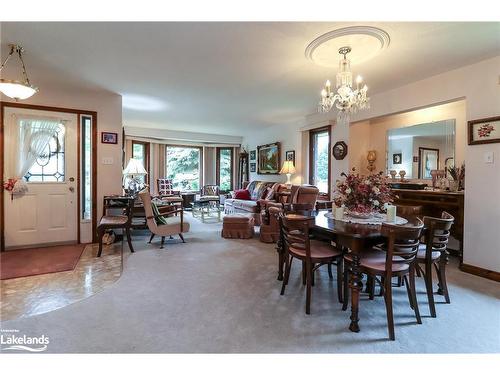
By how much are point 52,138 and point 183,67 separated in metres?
2.51

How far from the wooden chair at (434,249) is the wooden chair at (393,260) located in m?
0.14

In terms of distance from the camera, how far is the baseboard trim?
2810 mm

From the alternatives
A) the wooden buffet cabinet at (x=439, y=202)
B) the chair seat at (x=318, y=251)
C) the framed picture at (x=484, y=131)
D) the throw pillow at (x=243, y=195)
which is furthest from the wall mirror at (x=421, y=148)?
the throw pillow at (x=243, y=195)

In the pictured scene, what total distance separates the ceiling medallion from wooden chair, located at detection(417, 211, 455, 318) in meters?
1.65

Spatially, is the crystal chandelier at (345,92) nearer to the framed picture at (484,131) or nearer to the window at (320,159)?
the framed picture at (484,131)

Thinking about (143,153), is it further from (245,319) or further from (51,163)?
(245,319)

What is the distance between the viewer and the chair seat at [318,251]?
7.29ft

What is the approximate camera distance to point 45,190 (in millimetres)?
3973

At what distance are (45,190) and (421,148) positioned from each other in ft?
19.8

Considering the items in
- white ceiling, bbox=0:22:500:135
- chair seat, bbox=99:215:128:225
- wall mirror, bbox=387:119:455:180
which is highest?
white ceiling, bbox=0:22:500:135

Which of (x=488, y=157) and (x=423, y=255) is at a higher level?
(x=488, y=157)

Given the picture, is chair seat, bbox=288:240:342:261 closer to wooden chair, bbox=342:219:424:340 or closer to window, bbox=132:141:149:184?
wooden chair, bbox=342:219:424:340

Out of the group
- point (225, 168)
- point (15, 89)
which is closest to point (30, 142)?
point (15, 89)

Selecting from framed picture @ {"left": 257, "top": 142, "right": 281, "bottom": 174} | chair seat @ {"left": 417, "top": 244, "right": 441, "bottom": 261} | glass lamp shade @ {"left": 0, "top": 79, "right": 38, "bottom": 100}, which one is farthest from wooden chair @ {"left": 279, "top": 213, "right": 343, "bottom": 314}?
framed picture @ {"left": 257, "top": 142, "right": 281, "bottom": 174}
